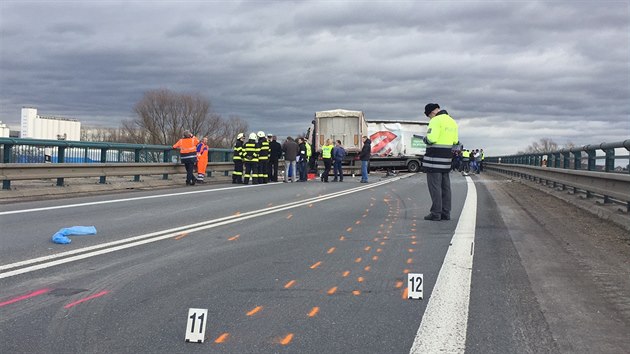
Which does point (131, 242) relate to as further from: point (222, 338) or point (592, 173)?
point (592, 173)

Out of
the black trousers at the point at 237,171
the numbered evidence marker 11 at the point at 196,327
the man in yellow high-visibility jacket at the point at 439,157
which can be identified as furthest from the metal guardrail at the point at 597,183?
the black trousers at the point at 237,171

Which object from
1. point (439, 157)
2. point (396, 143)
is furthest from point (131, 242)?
point (396, 143)

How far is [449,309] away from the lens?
15.0 feet

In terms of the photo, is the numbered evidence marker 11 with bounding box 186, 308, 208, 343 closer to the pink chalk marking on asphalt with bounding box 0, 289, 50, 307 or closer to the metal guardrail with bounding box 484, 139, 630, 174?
the pink chalk marking on asphalt with bounding box 0, 289, 50, 307

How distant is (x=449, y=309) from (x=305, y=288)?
50.2 inches

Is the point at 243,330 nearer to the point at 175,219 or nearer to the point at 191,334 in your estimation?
the point at 191,334

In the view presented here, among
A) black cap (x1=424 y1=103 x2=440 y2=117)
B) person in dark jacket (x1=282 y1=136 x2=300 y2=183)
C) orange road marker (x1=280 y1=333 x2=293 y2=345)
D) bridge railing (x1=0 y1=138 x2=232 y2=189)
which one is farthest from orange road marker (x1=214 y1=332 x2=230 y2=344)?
person in dark jacket (x1=282 y1=136 x2=300 y2=183)

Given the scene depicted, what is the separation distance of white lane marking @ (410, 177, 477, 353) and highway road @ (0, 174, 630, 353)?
2 cm

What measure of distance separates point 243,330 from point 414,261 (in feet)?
9.12

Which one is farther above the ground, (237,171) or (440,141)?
(440,141)

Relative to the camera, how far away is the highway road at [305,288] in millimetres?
3904

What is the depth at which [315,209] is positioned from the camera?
11.7 metres

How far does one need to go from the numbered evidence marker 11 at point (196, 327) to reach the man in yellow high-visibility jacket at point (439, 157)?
669cm

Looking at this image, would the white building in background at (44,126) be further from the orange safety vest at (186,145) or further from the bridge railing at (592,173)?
the bridge railing at (592,173)
